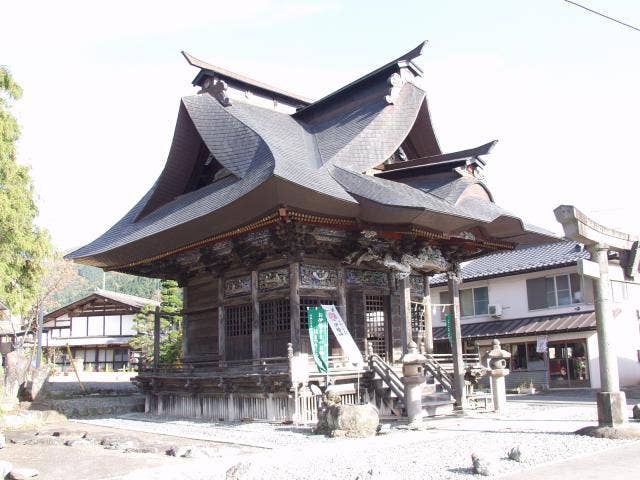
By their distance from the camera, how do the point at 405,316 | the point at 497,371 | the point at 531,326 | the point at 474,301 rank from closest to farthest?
the point at 405,316
the point at 497,371
the point at 531,326
the point at 474,301

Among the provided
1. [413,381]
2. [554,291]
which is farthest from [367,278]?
[554,291]

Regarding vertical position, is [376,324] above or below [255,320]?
below

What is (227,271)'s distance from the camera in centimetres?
1816

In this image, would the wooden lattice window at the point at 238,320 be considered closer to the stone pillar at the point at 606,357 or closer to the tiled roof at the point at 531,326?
the stone pillar at the point at 606,357

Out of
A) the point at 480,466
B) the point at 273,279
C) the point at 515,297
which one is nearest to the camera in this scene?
the point at 480,466

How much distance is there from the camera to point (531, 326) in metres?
27.8

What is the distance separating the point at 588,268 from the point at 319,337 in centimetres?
634

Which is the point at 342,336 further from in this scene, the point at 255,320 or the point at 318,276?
the point at 255,320

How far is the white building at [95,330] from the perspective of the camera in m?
50.3

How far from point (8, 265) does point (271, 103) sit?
12894 mm

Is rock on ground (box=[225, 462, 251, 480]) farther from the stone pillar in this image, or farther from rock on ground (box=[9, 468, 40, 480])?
the stone pillar

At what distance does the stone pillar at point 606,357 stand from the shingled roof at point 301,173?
3.71m

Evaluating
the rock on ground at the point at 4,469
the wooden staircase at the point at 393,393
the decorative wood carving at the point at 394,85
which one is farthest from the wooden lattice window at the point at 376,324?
the rock on ground at the point at 4,469

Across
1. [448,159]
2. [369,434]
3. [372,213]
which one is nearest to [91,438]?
[369,434]
